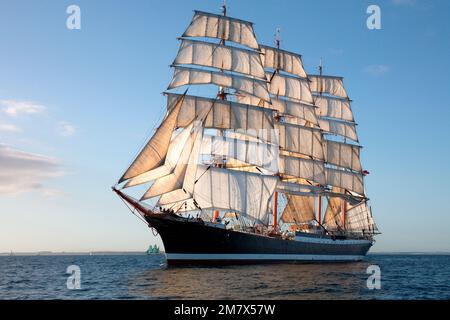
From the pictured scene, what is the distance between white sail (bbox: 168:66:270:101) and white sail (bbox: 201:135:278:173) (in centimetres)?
716

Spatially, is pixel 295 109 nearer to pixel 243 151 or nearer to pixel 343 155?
pixel 343 155

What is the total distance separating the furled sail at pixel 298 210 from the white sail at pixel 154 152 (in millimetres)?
34795

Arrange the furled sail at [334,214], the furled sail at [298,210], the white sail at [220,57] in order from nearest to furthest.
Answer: the white sail at [220,57]
the furled sail at [298,210]
the furled sail at [334,214]

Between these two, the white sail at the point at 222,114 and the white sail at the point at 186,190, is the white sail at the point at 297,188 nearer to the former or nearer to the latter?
the white sail at the point at 222,114

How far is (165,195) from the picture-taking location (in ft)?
183

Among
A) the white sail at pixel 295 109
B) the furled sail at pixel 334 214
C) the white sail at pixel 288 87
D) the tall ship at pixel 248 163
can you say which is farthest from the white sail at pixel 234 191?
the furled sail at pixel 334 214

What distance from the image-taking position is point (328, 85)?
312 feet

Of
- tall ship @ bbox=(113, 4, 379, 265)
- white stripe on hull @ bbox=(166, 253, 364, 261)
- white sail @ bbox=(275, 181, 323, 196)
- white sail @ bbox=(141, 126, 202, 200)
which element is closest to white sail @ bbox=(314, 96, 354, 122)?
tall ship @ bbox=(113, 4, 379, 265)

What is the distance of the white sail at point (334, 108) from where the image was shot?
93.4 meters

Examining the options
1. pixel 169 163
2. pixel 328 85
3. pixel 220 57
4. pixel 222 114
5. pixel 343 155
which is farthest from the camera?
pixel 328 85

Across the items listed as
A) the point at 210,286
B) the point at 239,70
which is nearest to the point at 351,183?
the point at 239,70

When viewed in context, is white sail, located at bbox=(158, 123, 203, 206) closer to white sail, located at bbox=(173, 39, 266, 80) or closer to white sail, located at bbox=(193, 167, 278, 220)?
white sail, located at bbox=(193, 167, 278, 220)

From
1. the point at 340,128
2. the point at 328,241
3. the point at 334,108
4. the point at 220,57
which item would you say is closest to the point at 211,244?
the point at 220,57

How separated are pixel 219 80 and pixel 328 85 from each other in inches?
1357
